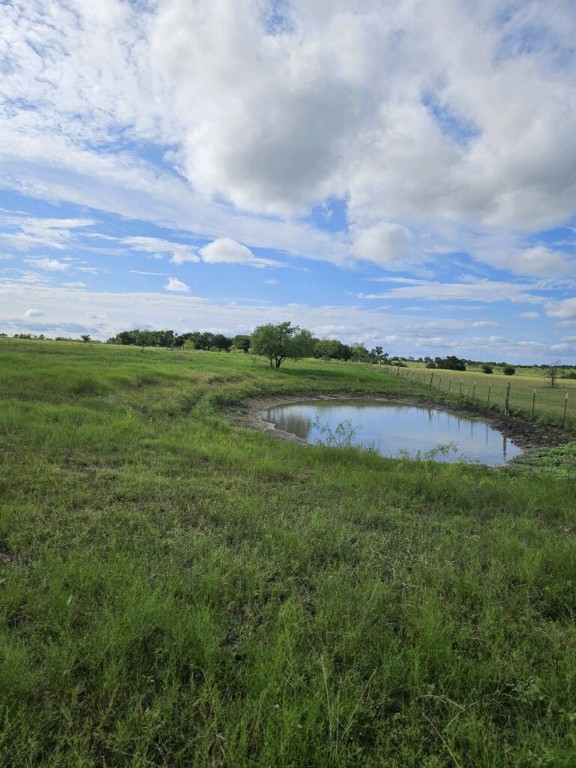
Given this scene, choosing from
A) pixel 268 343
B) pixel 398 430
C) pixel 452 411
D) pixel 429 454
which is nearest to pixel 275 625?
pixel 429 454

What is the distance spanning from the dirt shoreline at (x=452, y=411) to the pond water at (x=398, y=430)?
0.64 meters

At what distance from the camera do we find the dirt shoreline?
21062mm

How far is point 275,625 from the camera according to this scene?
3742 mm

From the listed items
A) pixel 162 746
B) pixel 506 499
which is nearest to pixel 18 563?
pixel 162 746

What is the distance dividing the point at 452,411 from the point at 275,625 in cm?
3412

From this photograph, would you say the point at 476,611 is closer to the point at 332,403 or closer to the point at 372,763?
the point at 372,763

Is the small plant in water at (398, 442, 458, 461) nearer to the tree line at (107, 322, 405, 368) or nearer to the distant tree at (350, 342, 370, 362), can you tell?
the tree line at (107, 322, 405, 368)

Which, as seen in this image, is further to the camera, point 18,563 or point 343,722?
point 18,563

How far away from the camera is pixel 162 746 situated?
2.62 m

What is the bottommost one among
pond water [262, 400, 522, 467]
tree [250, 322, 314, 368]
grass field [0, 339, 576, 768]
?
pond water [262, 400, 522, 467]

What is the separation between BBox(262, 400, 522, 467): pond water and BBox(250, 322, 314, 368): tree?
2081 cm

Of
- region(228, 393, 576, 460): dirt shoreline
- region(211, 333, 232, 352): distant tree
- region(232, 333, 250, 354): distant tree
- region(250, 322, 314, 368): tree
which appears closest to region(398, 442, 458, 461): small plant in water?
region(228, 393, 576, 460): dirt shoreline

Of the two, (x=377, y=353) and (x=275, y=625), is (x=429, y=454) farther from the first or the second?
(x=377, y=353)

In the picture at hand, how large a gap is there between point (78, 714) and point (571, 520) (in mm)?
8037
